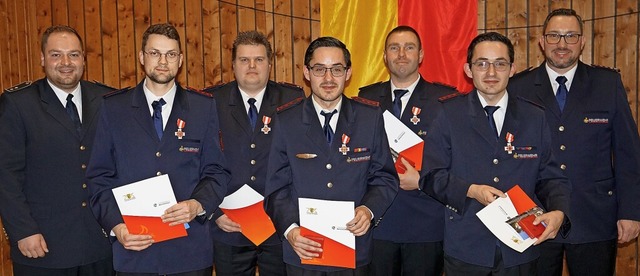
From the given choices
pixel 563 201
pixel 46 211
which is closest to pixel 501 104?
pixel 563 201

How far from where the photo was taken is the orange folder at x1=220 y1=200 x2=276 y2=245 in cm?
377

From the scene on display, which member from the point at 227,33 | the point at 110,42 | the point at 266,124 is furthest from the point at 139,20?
the point at 266,124

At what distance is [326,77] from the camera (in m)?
3.26

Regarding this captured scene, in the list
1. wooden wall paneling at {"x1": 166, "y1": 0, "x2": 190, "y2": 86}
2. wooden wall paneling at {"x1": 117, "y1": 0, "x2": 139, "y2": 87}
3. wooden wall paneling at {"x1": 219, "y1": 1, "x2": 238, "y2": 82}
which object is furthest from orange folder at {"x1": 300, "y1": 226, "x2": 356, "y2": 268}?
wooden wall paneling at {"x1": 117, "y1": 0, "x2": 139, "y2": 87}

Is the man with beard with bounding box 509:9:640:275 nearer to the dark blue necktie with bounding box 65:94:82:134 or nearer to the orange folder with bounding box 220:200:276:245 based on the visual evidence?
the orange folder with bounding box 220:200:276:245

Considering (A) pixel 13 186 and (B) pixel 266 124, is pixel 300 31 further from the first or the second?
(A) pixel 13 186

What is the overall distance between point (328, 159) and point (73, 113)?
5.35 feet

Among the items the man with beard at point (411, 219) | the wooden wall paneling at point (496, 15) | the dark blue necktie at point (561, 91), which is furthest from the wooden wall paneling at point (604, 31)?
the man with beard at point (411, 219)

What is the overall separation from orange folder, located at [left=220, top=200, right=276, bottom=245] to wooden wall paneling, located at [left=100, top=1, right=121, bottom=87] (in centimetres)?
267

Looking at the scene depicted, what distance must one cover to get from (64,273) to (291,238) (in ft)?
4.94

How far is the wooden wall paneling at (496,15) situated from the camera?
531 centimetres

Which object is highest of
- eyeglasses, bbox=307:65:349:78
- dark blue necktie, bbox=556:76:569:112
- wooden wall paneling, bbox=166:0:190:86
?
wooden wall paneling, bbox=166:0:190:86

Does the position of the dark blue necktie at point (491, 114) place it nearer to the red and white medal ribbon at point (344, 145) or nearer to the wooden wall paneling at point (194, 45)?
the red and white medal ribbon at point (344, 145)

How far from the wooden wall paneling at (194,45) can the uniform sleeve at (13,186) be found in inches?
89.9
